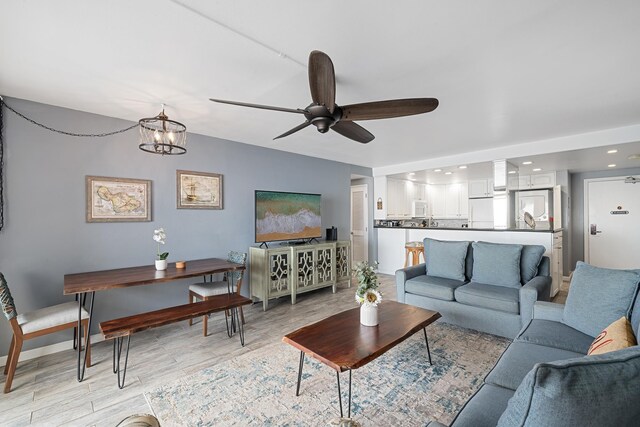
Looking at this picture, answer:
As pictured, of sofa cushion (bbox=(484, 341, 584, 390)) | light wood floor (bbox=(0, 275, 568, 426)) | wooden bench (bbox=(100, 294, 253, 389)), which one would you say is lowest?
light wood floor (bbox=(0, 275, 568, 426))

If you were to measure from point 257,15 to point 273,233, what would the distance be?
3.16 metres

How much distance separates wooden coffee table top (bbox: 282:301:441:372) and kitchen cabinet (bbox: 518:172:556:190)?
16.9 ft

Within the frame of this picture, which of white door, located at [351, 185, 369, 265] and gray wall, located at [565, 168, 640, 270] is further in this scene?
white door, located at [351, 185, 369, 265]

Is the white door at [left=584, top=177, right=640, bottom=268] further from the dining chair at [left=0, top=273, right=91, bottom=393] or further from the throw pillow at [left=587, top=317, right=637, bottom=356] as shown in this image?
the dining chair at [left=0, top=273, right=91, bottom=393]

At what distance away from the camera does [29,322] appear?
7.31 ft

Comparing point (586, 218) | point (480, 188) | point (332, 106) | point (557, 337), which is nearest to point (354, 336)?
point (557, 337)

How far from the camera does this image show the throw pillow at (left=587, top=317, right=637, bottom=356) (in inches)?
53.4

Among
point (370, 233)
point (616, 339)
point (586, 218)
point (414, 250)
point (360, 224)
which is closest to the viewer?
point (616, 339)

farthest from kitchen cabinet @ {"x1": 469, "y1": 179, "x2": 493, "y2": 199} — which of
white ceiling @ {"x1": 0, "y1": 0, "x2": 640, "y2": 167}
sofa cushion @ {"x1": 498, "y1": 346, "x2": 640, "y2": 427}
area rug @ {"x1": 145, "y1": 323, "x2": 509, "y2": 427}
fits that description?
sofa cushion @ {"x1": 498, "y1": 346, "x2": 640, "y2": 427}

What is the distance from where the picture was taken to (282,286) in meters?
4.14

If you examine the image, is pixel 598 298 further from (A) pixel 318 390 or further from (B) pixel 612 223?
(B) pixel 612 223

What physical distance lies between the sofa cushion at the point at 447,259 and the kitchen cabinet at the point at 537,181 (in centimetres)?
364

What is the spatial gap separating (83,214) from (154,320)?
149 centimetres

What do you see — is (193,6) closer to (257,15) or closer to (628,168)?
(257,15)
